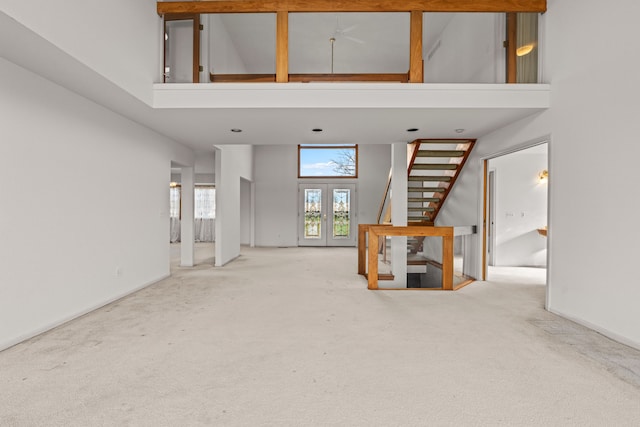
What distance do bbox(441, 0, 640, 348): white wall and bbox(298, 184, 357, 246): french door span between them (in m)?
6.81

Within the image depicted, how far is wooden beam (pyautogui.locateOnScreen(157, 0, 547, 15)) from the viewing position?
3697mm

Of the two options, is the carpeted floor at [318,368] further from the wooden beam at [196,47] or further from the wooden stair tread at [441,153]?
the wooden beam at [196,47]

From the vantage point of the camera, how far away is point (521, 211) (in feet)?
22.2

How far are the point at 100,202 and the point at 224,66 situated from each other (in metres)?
2.98

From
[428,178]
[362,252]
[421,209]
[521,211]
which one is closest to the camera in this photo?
[362,252]

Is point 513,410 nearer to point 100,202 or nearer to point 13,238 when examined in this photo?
point 13,238

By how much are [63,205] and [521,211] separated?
7.60 metres

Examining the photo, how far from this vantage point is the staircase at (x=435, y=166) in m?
5.60

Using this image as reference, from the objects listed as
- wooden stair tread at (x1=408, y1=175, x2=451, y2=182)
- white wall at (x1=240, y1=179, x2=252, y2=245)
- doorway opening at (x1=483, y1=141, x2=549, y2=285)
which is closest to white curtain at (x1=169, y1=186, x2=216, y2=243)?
white wall at (x1=240, y1=179, x2=252, y2=245)

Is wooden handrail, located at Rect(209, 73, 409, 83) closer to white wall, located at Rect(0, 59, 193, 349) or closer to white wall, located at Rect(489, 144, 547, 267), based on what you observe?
white wall, located at Rect(0, 59, 193, 349)

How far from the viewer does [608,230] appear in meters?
2.95

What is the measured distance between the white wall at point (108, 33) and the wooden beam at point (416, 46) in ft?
9.72

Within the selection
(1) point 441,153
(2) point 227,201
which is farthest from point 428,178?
(2) point 227,201

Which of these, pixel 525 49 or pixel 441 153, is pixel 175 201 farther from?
pixel 525 49
